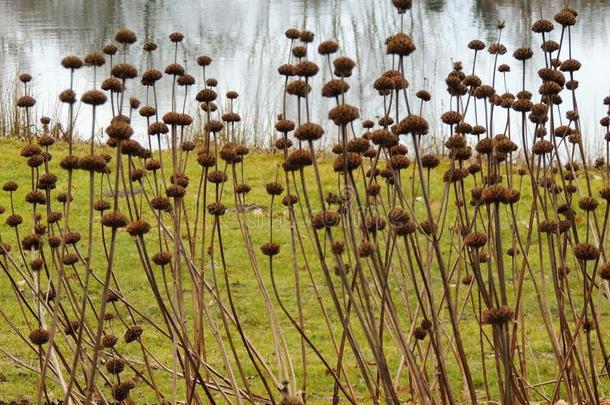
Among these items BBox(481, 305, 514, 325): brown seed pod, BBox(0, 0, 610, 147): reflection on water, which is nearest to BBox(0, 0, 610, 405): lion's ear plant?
BBox(481, 305, 514, 325): brown seed pod

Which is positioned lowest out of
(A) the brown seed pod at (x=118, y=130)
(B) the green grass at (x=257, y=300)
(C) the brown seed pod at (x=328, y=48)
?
(B) the green grass at (x=257, y=300)

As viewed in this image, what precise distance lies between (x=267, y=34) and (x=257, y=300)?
46.4 ft

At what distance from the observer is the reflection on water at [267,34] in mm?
14422

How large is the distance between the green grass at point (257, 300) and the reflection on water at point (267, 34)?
3230mm

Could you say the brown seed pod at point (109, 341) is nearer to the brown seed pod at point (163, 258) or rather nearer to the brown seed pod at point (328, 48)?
the brown seed pod at point (163, 258)

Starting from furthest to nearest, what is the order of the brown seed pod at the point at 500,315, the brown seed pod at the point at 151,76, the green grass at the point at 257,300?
the green grass at the point at 257,300, the brown seed pod at the point at 151,76, the brown seed pod at the point at 500,315

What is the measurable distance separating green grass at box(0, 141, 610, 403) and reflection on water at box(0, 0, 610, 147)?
3230mm

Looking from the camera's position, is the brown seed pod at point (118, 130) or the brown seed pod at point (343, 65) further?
the brown seed pod at point (343, 65)

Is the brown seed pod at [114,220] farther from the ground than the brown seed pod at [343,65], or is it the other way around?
the brown seed pod at [343,65]

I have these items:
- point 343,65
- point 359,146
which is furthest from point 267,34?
point 343,65

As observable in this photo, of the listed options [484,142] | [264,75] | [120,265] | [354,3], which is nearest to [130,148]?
[484,142]

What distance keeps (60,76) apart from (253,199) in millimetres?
9053

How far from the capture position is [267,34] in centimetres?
1909

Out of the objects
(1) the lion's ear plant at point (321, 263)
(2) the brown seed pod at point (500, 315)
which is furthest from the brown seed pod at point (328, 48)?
(2) the brown seed pod at point (500, 315)
